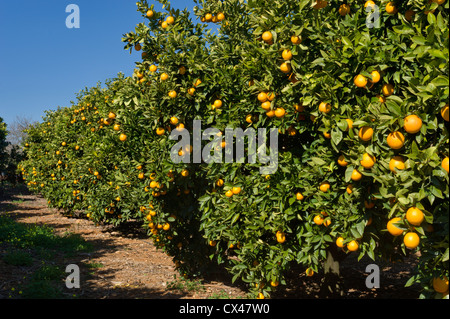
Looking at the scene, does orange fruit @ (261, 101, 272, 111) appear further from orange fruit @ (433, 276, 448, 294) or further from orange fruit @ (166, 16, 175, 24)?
orange fruit @ (166, 16, 175, 24)

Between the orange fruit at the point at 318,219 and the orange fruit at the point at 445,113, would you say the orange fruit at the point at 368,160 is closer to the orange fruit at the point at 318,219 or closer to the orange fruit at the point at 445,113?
the orange fruit at the point at 445,113

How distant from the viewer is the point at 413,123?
2.34 meters

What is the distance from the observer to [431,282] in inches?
97.6

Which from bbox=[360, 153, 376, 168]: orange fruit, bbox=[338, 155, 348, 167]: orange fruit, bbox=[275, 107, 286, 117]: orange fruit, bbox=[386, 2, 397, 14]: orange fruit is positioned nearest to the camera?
bbox=[360, 153, 376, 168]: orange fruit

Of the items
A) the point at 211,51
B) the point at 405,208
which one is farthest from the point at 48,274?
the point at 405,208

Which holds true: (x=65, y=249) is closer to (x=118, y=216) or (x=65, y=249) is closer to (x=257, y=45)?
(x=118, y=216)

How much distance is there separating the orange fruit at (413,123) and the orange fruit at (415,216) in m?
0.53

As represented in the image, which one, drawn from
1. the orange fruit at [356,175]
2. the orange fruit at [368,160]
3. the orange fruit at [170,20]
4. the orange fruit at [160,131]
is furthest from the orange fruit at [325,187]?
the orange fruit at [170,20]

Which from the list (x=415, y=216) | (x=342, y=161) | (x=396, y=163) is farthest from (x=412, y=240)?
(x=342, y=161)

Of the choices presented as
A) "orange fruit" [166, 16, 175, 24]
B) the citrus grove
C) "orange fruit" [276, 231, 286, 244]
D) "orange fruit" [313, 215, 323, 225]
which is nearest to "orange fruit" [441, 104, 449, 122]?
the citrus grove

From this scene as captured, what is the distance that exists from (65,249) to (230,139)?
5.70 meters

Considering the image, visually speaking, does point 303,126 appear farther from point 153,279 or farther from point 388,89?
point 153,279

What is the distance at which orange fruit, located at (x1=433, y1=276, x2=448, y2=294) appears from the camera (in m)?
2.34

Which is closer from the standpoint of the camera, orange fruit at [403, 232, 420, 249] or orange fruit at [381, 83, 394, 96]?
orange fruit at [403, 232, 420, 249]
